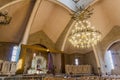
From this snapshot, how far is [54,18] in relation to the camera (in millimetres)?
12109

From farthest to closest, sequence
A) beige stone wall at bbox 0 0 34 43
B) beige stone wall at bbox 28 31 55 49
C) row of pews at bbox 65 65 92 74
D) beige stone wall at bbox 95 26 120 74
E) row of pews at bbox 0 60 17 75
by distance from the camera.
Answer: beige stone wall at bbox 28 31 55 49 < beige stone wall at bbox 95 26 120 74 < row of pews at bbox 65 65 92 74 < beige stone wall at bbox 0 0 34 43 < row of pews at bbox 0 60 17 75

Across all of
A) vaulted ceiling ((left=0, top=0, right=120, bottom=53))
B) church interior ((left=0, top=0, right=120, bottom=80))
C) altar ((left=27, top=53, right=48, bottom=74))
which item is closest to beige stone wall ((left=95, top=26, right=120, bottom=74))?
church interior ((left=0, top=0, right=120, bottom=80))

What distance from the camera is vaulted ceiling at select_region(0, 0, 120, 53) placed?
998 cm

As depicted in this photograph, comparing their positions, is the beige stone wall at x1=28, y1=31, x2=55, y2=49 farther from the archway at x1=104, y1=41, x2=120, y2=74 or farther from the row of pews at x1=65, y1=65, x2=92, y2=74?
the archway at x1=104, y1=41, x2=120, y2=74

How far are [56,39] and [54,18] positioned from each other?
2.50 meters

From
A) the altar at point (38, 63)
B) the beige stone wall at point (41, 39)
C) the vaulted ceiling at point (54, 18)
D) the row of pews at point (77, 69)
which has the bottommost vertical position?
the row of pews at point (77, 69)

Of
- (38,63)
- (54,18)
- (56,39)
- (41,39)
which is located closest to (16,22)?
(41,39)

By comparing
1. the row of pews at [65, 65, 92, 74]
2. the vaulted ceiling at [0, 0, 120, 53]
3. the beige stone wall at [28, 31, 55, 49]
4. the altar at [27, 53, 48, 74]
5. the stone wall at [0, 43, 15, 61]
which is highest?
the vaulted ceiling at [0, 0, 120, 53]

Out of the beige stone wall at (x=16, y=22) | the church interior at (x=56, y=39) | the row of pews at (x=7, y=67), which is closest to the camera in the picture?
the row of pews at (x=7, y=67)

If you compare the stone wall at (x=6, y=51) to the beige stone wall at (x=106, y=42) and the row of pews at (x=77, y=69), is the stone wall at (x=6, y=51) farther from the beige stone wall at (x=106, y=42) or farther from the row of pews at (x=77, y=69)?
the beige stone wall at (x=106, y=42)

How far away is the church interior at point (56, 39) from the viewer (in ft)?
32.2

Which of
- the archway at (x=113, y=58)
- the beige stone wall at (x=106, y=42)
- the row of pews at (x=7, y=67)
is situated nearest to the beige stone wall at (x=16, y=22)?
the row of pews at (x=7, y=67)

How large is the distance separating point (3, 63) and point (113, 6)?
9.91 m

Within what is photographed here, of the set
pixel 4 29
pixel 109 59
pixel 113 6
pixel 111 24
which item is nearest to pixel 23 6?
pixel 4 29
